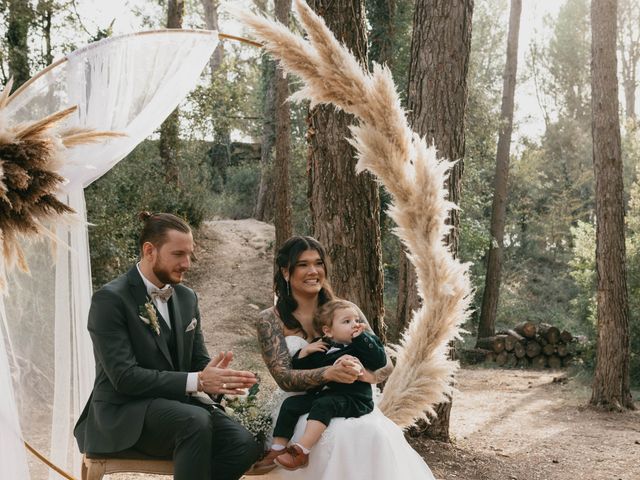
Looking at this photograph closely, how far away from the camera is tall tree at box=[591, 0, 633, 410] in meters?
8.78

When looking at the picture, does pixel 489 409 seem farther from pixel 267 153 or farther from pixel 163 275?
pixel 267 153

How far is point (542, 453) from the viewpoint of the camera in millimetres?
6719

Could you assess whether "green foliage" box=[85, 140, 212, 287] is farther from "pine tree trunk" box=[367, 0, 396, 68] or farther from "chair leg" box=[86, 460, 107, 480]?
"chair leg" box=[86, 460, 107, 480]

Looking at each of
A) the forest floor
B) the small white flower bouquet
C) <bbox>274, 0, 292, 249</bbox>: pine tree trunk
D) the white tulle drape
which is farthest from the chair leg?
<bbox>274, 0, 292, 249</bbox>: pine tree trunk

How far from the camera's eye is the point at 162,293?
3312 millimetres

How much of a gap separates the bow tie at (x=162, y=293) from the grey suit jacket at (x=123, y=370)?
0.04 m

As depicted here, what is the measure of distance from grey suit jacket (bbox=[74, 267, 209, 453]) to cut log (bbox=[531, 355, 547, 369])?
38.4ft

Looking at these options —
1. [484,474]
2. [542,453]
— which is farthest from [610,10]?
[484,474]

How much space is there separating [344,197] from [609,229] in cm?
529

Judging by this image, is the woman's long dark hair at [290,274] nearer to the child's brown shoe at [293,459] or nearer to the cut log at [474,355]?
the child's brown shoe at [293,459]

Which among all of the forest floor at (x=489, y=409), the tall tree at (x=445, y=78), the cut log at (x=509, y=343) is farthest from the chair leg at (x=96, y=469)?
the cut log at (x=509, y=343)

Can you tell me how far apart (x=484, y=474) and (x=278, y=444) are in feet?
10.0

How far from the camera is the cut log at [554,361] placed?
546 inches

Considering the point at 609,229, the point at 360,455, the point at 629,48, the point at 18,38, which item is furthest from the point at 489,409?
the point at 629,48
